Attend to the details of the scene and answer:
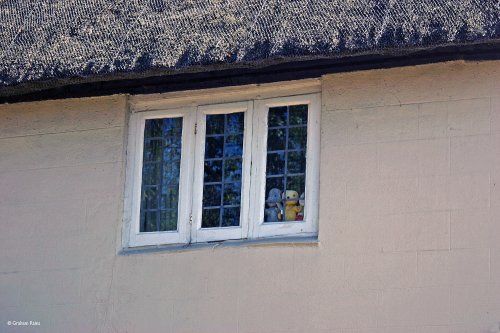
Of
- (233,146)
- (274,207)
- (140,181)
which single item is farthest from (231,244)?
(140,181)

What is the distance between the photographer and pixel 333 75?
30.0 ft

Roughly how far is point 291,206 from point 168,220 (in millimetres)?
941

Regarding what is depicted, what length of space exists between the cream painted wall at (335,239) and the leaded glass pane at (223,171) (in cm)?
30

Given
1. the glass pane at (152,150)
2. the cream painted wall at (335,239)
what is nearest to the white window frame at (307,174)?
the cream painted wall at (335,239)

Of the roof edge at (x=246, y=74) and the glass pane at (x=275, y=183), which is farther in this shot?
the glass pane at (x=275, y=183)

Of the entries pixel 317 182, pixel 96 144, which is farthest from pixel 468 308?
pixel 96 144

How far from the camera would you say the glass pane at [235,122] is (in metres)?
9.48

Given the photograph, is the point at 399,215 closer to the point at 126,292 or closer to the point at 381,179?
the point at 381,179

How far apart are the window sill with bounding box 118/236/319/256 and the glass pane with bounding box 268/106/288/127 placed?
835mm

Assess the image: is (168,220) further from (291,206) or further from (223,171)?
(291,206)

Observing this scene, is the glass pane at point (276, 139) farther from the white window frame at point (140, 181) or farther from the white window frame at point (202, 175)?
the white window frame at point (140, 181)

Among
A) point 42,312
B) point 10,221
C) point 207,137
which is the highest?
point 207,137

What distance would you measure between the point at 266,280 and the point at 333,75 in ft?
4.82

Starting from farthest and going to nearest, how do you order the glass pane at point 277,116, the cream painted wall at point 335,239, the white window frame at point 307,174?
1. the glass pane at point 277,116
2. the white window frame at point 307,174
3. the cream painted wall at point 335,239
